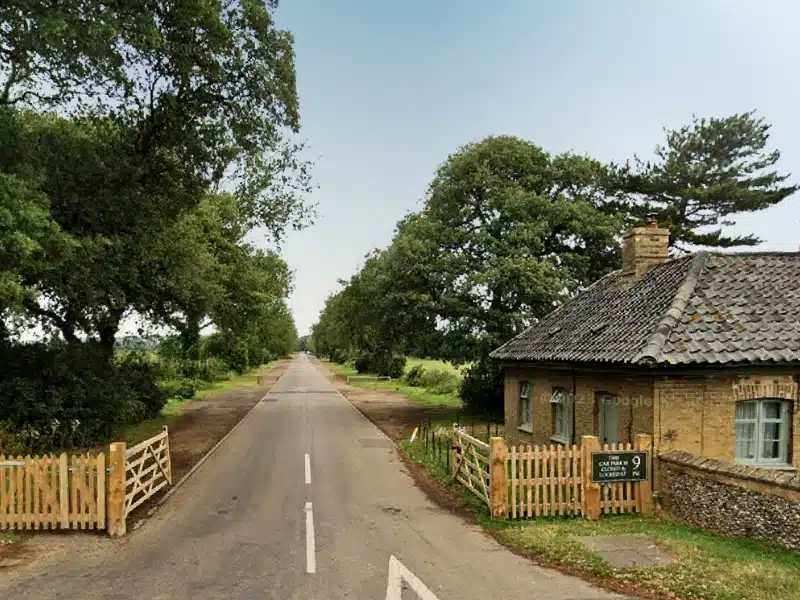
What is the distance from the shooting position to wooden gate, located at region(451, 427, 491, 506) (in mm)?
14133

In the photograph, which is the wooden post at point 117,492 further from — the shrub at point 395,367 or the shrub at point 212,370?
the shrub at point 395,367

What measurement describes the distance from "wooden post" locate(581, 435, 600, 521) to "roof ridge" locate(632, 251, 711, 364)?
7.60 feet

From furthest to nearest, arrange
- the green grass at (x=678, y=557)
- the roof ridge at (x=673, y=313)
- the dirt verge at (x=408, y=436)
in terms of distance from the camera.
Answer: the roof ridge at (x=673, y=313) → the dirt verge at (x=408, y=436) → the green grass at (x=678, y=557)

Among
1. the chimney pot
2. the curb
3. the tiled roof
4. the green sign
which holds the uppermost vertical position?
the chimney pot

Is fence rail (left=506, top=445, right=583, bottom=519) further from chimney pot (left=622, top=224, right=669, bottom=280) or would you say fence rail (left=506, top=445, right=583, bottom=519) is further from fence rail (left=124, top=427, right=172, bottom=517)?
chimney pot (left=622, top=224, right=669, bottom=280)

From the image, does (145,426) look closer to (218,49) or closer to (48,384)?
(48,384)

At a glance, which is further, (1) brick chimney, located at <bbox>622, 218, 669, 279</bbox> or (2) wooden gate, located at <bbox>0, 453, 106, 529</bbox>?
(1) brick chimney, located at <bbox>622, 218, 669, 279</bbox>

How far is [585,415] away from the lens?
56.5ft

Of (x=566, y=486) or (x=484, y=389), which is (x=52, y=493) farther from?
(x=484, y=389)

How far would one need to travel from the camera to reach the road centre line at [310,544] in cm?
1003

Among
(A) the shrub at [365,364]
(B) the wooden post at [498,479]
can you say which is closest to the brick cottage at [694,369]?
(B) the wooden post at [498,479]

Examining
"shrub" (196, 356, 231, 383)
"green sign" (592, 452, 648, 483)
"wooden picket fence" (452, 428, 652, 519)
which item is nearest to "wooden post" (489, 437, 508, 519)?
"wooden picket fence" (452, 428, 652, 519)

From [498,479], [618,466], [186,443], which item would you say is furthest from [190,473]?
[618,466]

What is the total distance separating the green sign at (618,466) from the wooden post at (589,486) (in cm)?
11
